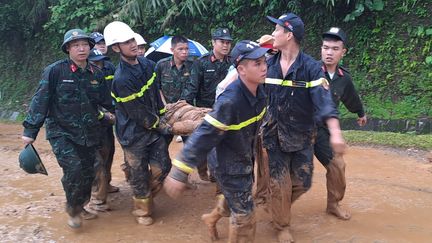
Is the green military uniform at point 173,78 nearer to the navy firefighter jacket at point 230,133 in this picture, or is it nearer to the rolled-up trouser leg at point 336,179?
the rolled-up trouser leg at point 336,179

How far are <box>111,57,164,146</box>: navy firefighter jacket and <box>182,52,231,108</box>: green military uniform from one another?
58.9 inches

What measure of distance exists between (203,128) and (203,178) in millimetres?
→ 2884

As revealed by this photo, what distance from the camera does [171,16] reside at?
505 inches

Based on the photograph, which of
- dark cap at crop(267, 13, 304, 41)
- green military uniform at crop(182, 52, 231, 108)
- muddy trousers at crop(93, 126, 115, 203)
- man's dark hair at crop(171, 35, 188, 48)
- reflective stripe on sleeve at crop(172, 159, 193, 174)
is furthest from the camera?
man's dark hair at crop(171, 35, 188, 48)

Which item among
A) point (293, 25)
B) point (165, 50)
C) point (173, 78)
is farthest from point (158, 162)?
point (165, 50)

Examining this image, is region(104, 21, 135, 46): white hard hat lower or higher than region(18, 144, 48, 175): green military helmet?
higher

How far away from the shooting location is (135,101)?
488 cm

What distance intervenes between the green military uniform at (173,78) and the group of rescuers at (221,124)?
167 cm

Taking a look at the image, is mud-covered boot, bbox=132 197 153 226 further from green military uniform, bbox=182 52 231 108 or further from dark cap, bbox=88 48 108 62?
green military uniform, bbox=182 52 231 108

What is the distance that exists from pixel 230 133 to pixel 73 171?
74.2 inches

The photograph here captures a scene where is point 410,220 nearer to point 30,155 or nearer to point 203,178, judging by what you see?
point 203,178

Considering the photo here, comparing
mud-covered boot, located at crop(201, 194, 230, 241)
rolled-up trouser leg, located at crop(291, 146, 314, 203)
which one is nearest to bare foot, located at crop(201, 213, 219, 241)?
mud-covered boot, located at crop(201, 194, 230, 241)

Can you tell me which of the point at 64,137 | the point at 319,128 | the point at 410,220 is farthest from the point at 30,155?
the point at 410,220

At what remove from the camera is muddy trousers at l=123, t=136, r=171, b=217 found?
497cm
